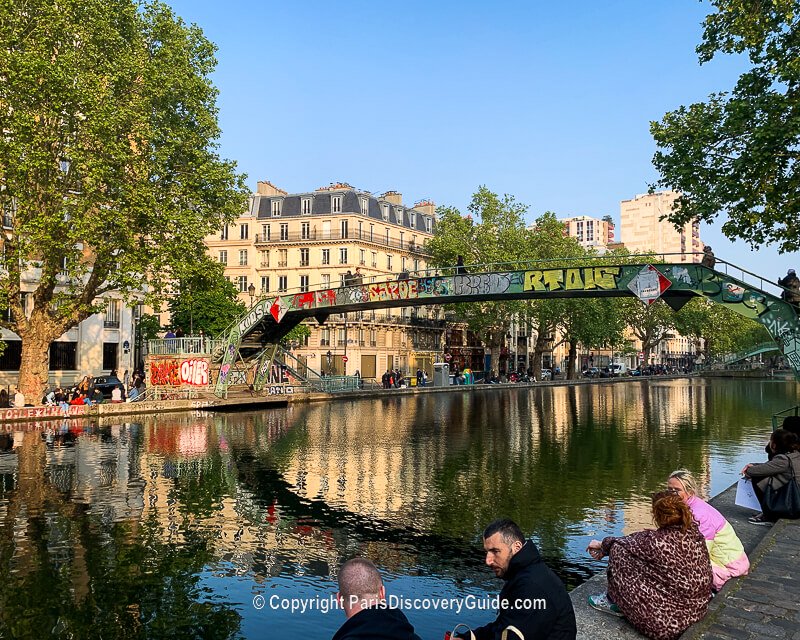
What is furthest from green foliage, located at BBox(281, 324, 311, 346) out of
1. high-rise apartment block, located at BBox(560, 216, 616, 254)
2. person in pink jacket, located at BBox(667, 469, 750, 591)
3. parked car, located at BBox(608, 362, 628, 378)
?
high-rise apartment block, located at BBox(560, 216, 616, 254)

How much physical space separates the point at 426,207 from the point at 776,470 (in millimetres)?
74914

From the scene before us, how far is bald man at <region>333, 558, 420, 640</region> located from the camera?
349 cm

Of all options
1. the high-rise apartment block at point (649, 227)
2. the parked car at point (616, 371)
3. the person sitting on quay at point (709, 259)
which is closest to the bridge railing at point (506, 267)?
the person sitting on quay at point (709, 259)

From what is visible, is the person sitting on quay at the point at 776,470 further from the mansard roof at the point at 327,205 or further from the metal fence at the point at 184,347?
the mansard roof at the point at 327,205

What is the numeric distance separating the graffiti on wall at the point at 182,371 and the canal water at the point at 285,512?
988 cm

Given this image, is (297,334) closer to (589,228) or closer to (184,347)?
(184,347)

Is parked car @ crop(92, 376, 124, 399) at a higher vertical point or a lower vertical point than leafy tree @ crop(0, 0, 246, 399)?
lower

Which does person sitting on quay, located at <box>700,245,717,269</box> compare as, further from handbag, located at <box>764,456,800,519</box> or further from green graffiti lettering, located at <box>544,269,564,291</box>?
handbag, located at <box>764,456,800,519</box>

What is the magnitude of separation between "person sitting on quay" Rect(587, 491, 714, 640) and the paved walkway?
0.17 metres

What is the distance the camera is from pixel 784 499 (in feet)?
31.1

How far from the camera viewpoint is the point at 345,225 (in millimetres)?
68625

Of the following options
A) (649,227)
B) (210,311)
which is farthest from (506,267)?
(649,227)

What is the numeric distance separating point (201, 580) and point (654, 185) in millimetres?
18836

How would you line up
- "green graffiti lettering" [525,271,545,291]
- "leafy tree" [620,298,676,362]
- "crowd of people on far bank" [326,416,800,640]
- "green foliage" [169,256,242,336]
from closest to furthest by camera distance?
"crowd of people on far bank" [326,416,800,640]
"green graffiti lettering" [525,271,545,291]
"green foliage" [169,256,242,336]
"leafy tree" [620,298,676,362]
